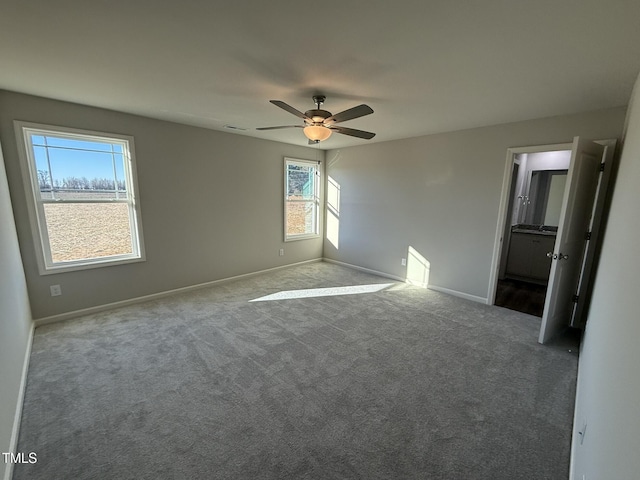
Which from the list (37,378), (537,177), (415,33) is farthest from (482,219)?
(37,378)

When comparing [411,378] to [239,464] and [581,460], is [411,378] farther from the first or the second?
[239,464]

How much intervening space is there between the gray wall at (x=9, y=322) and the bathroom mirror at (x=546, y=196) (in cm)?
715

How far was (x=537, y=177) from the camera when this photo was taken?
5285 mm

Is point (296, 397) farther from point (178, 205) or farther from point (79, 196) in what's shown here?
point (79, 196)

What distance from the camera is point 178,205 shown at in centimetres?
398

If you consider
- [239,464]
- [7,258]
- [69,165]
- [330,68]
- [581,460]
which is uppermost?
[330,68]

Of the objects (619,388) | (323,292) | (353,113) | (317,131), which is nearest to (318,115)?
(317,131)

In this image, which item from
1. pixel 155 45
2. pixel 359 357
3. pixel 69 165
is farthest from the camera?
pixel 69 165

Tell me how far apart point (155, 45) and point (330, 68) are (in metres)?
1.20

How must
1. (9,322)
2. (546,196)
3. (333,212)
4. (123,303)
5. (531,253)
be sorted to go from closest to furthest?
(9,322) → (123,303) → (531,253) → (546,196) → (333,212)

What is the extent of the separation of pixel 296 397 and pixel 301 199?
13.6ft

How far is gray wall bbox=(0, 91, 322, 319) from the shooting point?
9.79ft

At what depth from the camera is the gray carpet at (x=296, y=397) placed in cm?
159

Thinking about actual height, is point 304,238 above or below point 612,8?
below
